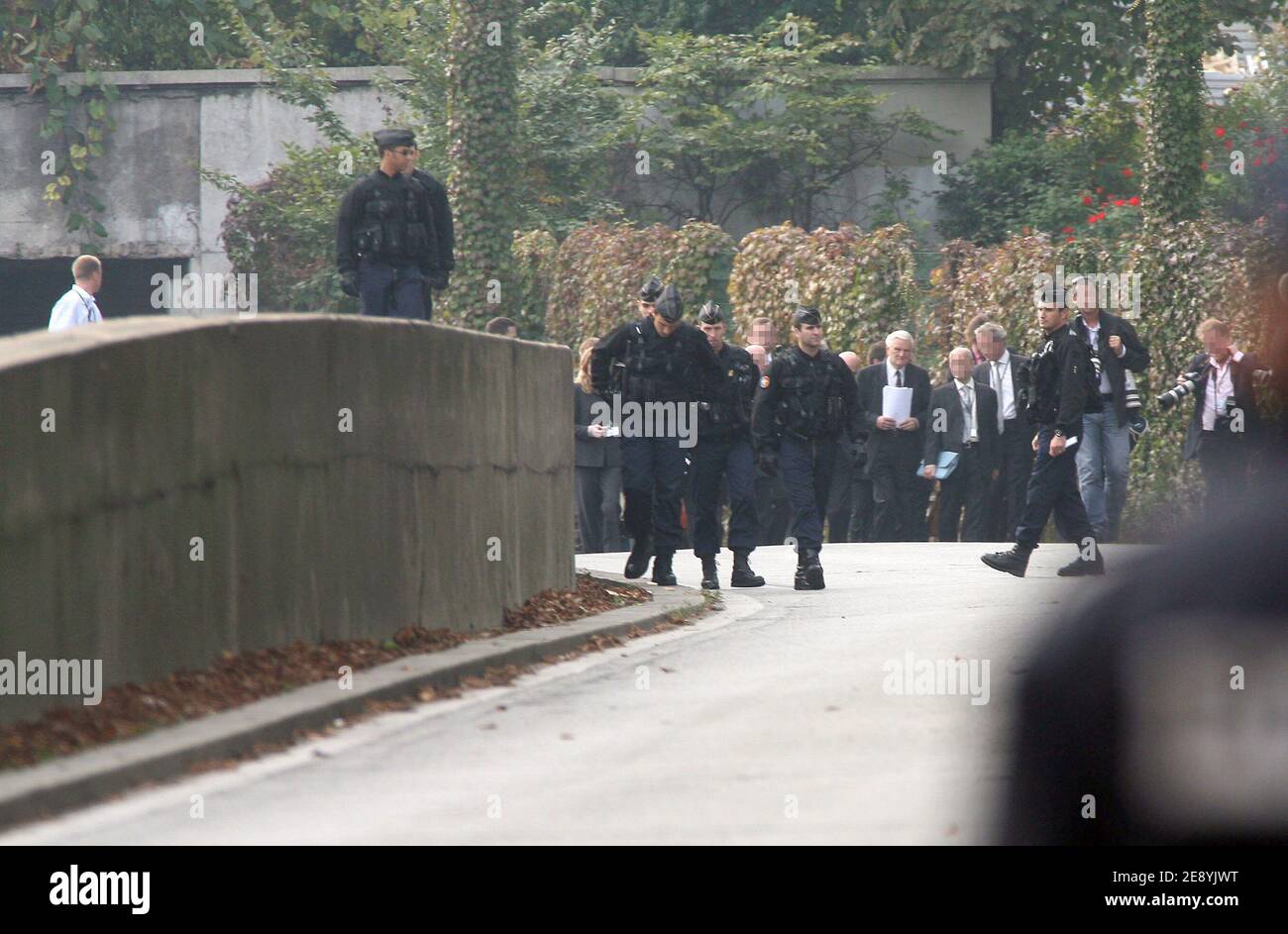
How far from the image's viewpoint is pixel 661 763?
816 centimetres

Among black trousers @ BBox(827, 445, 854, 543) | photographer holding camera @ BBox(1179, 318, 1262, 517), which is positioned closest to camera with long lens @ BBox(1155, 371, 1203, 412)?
photographer holding camera @ BBox(1179, 318, 1262, 517)

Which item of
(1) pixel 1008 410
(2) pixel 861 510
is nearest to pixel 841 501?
(2) pixel 861 510

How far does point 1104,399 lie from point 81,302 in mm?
7502

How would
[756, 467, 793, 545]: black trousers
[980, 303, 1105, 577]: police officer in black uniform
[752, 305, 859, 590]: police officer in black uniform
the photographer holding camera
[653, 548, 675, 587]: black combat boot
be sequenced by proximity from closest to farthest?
[980, 303, 1105, 577]: police officer in black uniform < [653, 548, 675, 587]: black combat boot < [752, 305, 859, 590]: police officer in black uniform < the photographer holding camera < [756, 467, 793, 545]: black trousers

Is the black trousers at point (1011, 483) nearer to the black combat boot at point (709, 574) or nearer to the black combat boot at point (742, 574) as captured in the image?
the black combat boot at point (742, 574)

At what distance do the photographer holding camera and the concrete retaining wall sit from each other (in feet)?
21.8

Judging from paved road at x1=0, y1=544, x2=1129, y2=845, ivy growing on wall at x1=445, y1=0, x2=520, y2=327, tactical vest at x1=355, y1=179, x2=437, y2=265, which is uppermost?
ivy growing on wall at x1=445, y1=0, x2=520, y2=327

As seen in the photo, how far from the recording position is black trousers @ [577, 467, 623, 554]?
21141 mm

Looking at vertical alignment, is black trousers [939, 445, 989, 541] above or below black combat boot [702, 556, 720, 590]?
above

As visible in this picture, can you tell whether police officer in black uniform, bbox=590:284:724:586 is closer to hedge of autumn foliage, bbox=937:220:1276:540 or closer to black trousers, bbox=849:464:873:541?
black trousers, bbox=849:464:873:541

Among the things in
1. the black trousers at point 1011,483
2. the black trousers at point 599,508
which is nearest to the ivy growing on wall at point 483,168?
the black trousers at point 599,508

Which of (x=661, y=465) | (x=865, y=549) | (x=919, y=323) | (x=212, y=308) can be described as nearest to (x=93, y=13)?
(x=212, y=308)

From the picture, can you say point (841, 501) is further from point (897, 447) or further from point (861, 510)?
point (897, 447)
